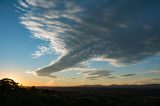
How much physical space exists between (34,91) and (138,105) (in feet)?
42.9

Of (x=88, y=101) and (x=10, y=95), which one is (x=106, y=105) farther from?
(x=10, y=95)

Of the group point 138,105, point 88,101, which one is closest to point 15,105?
point 88,101

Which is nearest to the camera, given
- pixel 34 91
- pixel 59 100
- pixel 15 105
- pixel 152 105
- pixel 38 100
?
pixel 15 105

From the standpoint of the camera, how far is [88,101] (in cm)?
2670

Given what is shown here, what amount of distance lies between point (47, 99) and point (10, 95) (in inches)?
118

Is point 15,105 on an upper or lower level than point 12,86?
lower

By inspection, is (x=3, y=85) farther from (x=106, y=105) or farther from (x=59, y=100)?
(x=106, y=105)

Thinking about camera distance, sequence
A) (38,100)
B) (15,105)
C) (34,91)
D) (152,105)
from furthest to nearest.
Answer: (152,105), (34,91), (38,100), (15,105)

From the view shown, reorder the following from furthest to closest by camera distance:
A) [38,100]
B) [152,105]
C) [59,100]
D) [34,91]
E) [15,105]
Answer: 1. [152,105]
2. [34,91]
3. [59,100]
4. [38,100]
5. [15,105]

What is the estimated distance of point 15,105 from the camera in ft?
67.4

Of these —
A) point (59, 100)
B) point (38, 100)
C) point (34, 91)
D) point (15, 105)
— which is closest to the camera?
point (15, 105)

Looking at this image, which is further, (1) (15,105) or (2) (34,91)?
(2) (34,91)

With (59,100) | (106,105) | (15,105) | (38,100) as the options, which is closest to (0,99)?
(15,105)

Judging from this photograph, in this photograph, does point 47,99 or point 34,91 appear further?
point 34,91
